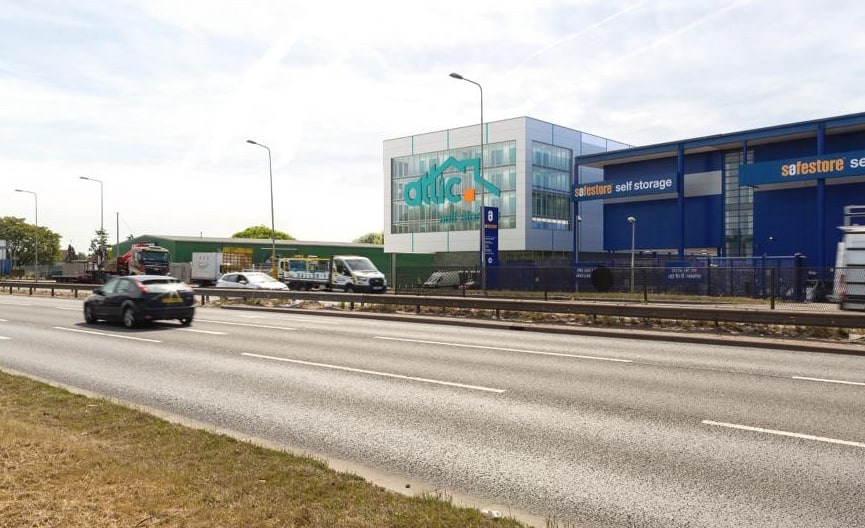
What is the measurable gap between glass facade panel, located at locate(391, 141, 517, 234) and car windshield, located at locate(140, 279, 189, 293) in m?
44.3

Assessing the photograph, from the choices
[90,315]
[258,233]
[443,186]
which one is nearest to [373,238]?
[258,233]

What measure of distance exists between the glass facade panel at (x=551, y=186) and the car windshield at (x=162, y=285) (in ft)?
148

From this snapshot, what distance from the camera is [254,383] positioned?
936 cm

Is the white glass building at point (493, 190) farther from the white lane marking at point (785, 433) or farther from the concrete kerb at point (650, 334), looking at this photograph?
the white lane marking at point (785, 433)

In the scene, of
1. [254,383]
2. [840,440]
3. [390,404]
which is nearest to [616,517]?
[840,440]

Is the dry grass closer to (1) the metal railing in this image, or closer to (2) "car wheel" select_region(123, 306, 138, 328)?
(2) "car wheel" select_region(123, 306, 138, 328)

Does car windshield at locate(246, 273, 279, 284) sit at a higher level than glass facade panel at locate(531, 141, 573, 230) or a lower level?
lower

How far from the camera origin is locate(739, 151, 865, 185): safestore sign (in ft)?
116

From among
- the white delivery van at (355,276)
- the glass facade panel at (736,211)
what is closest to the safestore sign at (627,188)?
the glass facade panel at (736,211)

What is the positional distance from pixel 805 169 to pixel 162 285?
35022 mm

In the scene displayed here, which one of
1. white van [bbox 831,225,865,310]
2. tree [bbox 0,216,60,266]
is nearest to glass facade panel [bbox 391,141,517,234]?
white van [bbox 831,225,865,310]

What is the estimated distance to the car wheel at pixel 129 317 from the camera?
17.6 m

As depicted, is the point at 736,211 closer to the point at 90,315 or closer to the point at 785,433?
the point at 90,315

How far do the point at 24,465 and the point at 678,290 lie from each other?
29340mm
